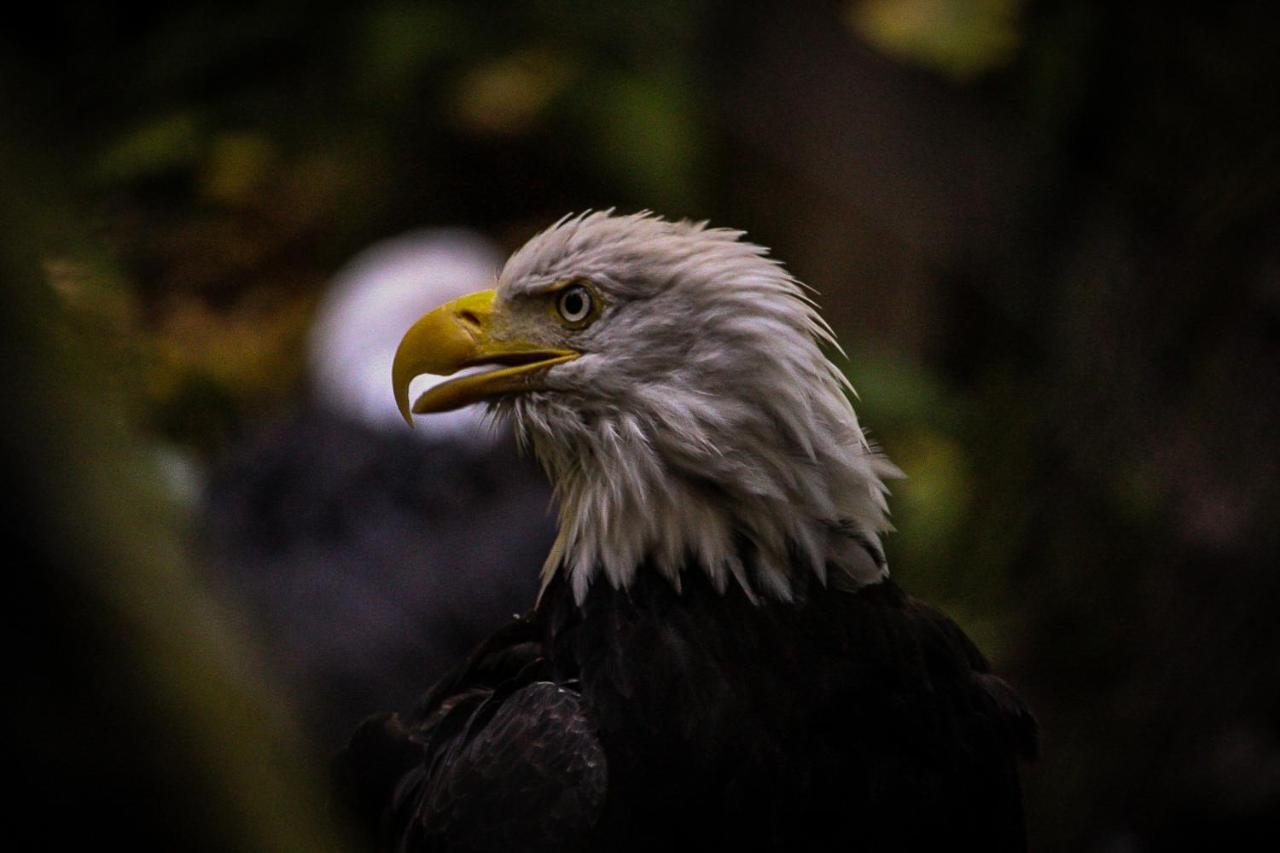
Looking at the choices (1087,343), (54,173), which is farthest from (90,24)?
(1087,343)

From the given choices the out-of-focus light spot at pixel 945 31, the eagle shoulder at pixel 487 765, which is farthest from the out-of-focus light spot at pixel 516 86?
the eagle shoulder at pixel 487 765

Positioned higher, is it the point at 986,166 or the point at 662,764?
the point at 986,166

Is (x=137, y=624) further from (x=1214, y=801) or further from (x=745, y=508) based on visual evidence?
(x=1214, y=801)

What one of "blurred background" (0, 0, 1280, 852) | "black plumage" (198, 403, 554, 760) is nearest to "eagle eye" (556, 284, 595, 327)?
"blurred background" (0, 0, 1280, 852)

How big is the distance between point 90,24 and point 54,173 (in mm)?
3048

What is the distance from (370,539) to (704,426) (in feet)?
11.4

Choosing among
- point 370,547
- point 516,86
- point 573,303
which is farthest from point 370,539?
point 516,86

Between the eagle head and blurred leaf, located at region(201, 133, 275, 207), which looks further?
blurred leaf, located at region(201, 133, 275, 207)

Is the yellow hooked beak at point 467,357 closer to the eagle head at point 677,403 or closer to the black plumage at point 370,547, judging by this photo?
the eagle head at point 677,403

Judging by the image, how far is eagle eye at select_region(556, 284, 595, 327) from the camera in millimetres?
3035

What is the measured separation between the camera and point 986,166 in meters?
6.62

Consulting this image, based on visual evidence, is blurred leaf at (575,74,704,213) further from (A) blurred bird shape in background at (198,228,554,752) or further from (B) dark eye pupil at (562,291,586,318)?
(B) dark eye pupil at (562,291,586,318)

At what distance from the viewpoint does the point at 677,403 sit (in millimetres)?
2910

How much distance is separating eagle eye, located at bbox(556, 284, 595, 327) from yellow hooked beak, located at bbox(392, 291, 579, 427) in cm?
8
